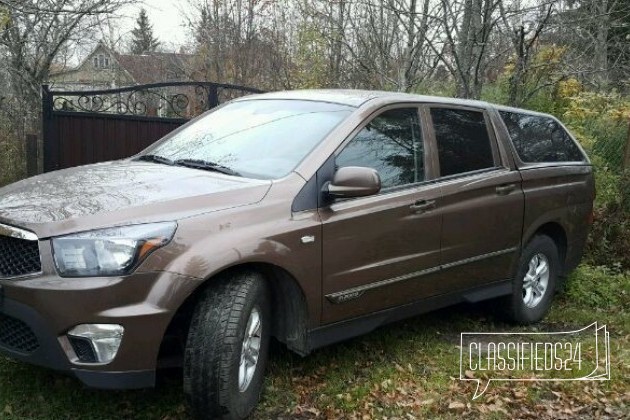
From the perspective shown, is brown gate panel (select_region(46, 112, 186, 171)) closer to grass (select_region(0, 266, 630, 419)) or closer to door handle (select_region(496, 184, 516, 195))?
door handle (select_region(496, 184, 516, 195))

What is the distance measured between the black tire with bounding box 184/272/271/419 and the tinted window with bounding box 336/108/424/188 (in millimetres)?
1081

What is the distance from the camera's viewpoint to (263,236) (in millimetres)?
3346

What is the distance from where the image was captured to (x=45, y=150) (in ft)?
26.3

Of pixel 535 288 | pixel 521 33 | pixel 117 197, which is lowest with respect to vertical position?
pixel 535 288

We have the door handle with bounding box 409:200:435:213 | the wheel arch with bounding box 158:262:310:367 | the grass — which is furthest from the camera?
the door handle with bounding box 409:200:435:213

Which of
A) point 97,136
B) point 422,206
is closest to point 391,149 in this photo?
point 422,206

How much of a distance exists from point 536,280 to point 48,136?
5.88 m

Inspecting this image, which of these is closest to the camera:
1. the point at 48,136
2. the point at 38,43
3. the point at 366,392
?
the point at 366,392

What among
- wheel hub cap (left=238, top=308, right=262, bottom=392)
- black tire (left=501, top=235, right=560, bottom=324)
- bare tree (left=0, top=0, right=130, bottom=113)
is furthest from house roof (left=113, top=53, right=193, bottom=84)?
wheel hub cap (left=238, top=308, right=262, bottom=392)

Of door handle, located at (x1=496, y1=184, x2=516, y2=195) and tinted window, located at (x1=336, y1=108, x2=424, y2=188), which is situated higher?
tinted window, located at (x1=336, y1=108, x2=424, y2=188)

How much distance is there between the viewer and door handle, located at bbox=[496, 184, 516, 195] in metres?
4.91

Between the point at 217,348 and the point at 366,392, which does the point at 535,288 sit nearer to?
the point at 366,392

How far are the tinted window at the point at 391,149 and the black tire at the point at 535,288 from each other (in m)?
1.51

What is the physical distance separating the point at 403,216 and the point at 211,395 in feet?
5.45
